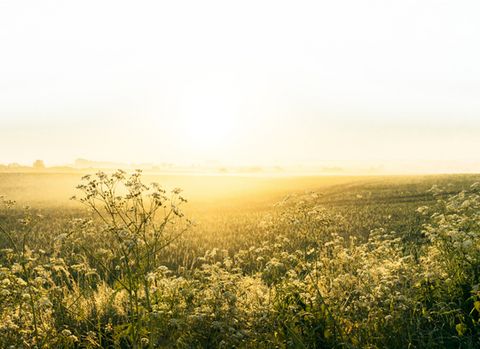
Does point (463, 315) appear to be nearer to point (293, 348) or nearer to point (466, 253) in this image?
point (466, 253)

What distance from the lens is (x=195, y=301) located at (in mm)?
6809

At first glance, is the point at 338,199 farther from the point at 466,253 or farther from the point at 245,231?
the point at 466,253

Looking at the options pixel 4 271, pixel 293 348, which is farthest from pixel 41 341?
pixel 293 348

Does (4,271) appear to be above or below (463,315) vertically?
above

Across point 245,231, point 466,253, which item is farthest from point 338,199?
point 466,253

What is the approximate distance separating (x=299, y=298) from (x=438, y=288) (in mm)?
1930

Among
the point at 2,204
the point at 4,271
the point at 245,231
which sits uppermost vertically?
the point at 2,204

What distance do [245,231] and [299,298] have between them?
1901 centimetres

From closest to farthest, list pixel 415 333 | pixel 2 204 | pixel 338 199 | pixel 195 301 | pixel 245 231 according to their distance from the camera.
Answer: pixel 415 333, pixel 195 301, pixel 2 204, pixel 245 231, pixel 338 199

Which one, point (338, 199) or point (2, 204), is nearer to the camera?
point (2, 204)

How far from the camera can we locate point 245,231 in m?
26.0

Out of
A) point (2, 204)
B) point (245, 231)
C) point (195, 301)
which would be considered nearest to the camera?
point (195, 301)

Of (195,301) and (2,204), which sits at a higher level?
(2,204)

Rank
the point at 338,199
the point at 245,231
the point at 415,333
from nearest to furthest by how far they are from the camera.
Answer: the point at 415,333
the point at 245,231
the point at 338,199
